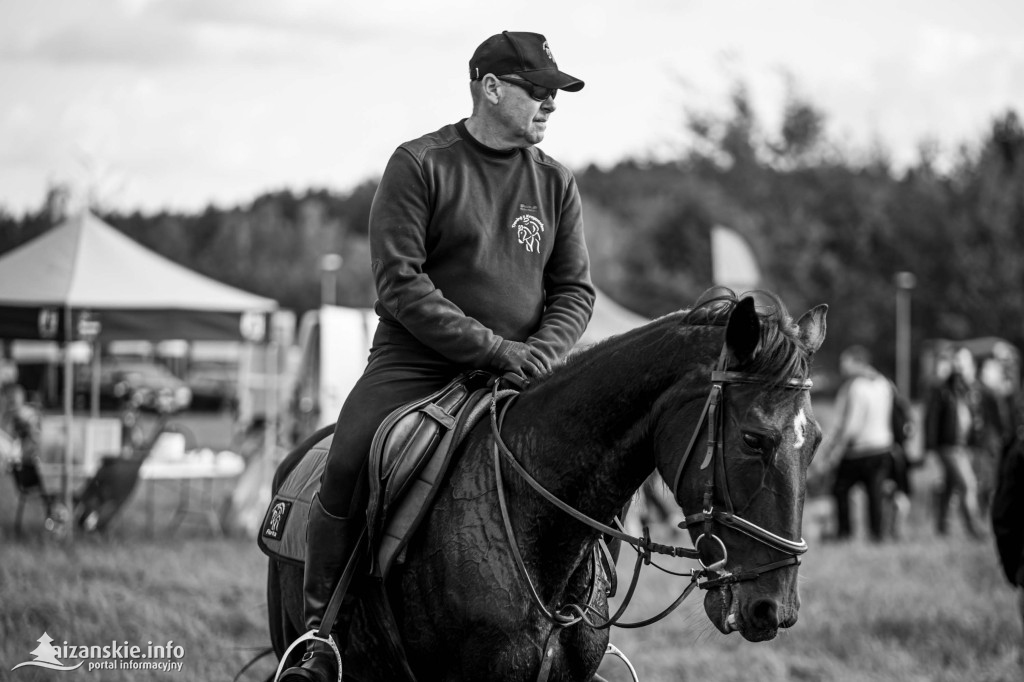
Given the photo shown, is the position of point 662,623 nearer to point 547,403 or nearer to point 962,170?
point 547,403

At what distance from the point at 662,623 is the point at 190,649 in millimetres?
3591

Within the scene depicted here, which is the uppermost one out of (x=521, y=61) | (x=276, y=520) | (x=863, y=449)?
(x=521, y=61)

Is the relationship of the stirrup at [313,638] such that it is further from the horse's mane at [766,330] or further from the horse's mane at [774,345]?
the horse's mane at [774,345]

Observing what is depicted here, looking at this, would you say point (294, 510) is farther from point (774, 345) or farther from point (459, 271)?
point (774, 345)

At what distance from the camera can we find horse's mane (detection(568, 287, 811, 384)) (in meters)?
2.97

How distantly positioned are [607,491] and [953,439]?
11.7 m

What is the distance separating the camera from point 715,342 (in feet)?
10.3

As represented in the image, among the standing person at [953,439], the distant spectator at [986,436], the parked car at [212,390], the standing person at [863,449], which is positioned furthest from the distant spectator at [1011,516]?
the parked car at [212,390]

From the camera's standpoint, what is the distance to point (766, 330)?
119 inches

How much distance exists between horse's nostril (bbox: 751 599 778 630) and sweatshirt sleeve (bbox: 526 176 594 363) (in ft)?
4.02

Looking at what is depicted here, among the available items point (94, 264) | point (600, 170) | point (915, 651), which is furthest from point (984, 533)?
point (600, 170)

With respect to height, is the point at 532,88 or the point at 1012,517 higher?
the point at 532,88

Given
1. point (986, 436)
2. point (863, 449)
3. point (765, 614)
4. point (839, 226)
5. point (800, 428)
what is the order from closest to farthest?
point (765, 614) → point (800, 428) → point (863, 449) → point (986, 436) → point (839, 226)

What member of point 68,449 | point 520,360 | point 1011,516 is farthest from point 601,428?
point 68,449
